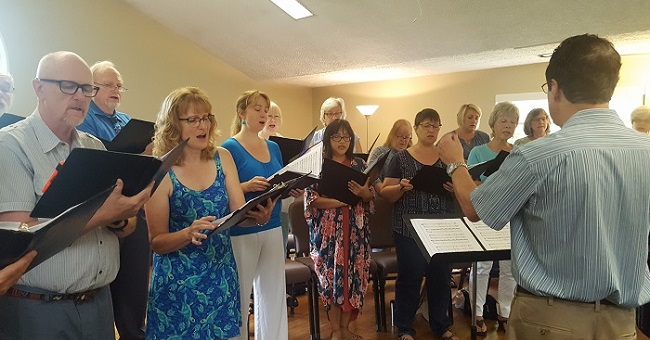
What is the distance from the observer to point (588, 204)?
117 cm

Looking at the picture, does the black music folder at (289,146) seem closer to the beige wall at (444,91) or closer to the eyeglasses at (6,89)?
the eyeglasses at (6,89)

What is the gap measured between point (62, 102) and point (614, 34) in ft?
17.1

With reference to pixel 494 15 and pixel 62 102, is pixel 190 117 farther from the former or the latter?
pixel 494 15

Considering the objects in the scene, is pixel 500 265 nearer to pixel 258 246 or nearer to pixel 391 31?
pixel 258 246

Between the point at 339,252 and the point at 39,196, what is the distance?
182cm

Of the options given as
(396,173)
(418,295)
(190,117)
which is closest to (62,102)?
(190,117)

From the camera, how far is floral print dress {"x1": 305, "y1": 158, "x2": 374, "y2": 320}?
9.39 feet

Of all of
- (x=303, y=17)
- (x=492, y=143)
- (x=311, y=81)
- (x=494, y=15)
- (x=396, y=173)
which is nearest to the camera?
(x=396, y=173)

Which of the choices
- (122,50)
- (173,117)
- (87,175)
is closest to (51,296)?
(87,175)

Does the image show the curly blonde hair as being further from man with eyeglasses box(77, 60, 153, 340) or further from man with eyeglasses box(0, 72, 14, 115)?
man with eyeglasses box(0, 72, 14, 115)

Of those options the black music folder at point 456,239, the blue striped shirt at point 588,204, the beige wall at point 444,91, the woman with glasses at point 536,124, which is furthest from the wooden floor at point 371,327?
the beige wall at point 444,91

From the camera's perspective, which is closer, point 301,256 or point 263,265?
point 263,265

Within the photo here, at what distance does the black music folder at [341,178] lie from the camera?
2.62 metres

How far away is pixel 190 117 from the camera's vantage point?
1814 millimetres
